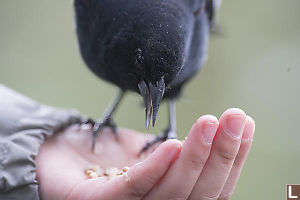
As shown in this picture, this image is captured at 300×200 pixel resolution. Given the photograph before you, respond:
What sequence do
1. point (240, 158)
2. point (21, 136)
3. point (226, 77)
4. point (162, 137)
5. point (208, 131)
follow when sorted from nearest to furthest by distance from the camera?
point (208, 131), point (240, 158), point (21, 136), point (162, 137), point (226, 77)

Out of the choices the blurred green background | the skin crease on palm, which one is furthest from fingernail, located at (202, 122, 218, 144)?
the blurred green background

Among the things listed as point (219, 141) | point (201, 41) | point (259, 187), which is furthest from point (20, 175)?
point (259, 187)

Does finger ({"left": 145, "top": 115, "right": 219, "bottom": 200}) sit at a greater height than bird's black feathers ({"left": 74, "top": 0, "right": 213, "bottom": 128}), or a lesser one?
lesser

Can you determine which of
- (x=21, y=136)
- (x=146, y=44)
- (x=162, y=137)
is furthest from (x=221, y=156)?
(x=162, y=137)

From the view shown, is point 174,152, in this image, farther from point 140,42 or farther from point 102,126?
point 102,126

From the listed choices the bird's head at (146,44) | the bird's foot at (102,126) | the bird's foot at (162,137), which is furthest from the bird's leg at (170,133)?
the bird's head at (146,44)

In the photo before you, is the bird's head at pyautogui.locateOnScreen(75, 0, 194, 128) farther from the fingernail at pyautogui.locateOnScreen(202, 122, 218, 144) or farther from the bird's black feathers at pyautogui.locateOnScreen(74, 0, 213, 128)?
the fingernail at pyautogui.locateOnScreen(202, 122, 218, 144)
